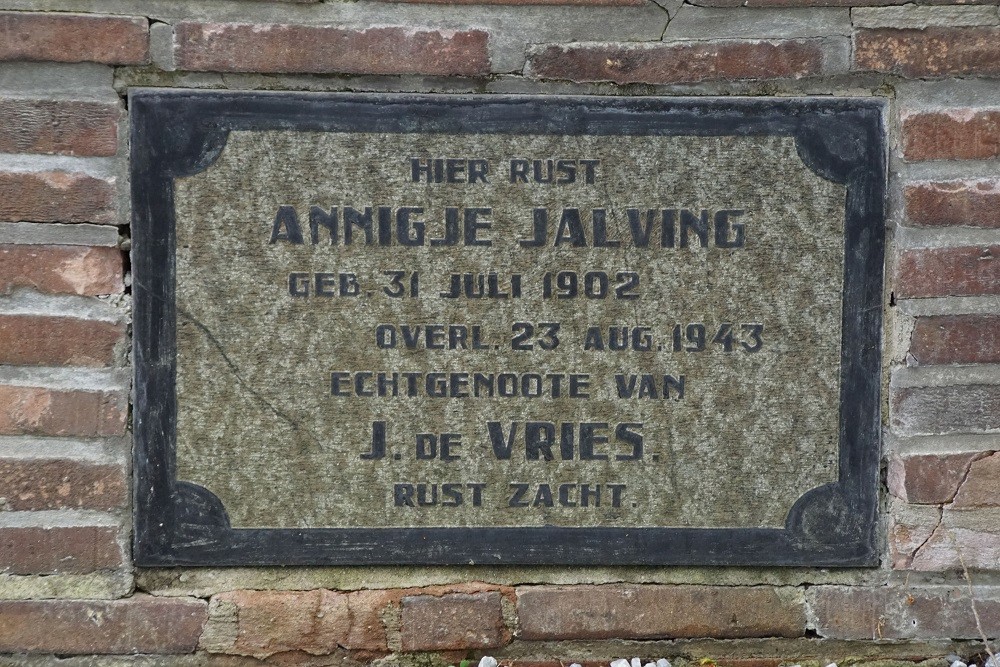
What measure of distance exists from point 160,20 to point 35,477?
2.54ft

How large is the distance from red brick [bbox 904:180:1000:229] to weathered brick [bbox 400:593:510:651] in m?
0.96

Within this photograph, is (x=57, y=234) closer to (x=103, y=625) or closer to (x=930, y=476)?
(x=103, y=625)

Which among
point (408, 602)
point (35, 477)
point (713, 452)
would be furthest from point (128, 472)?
point (713, 452)

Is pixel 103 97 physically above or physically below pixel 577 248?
above

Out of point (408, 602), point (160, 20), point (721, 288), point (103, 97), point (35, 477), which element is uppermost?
point (160, 20)

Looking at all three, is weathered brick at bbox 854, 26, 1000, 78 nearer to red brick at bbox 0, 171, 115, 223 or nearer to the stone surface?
the stone surface

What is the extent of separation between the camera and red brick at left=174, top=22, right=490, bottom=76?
139 cm

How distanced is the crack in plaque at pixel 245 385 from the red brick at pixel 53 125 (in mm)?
307

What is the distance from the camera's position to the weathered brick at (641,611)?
4.83ft

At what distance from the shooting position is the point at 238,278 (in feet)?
4.64

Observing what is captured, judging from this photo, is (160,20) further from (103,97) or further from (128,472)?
(128,472)

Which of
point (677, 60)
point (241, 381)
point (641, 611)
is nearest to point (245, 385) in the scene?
point (241, 381)

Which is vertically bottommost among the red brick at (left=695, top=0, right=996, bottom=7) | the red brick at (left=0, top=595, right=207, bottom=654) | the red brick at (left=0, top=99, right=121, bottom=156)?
the red brick at (left=0, top=595, right=207, bottom=654)

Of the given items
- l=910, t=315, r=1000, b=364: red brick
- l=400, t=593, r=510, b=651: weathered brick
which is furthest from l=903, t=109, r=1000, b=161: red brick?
l=400, t=593, r=510, b=651: weathered brick
